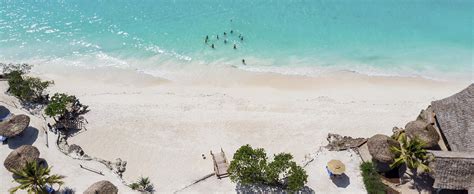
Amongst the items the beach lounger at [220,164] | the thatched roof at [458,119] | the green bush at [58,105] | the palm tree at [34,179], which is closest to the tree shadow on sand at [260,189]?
the beach lounger at [220,164]

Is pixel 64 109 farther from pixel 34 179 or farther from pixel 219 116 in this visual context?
pixel 219 116

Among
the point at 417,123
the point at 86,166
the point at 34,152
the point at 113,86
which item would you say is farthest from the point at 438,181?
the point at 113,86

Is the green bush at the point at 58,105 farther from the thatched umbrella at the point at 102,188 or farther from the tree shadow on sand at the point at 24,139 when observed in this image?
the thatched umbrella at the point at 102,188

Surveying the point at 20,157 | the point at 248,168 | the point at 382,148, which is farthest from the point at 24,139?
the point at 382,148

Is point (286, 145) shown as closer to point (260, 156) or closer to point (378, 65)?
point (260, 156)

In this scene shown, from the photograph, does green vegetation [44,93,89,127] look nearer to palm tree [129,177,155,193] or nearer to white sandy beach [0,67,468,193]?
white sandy beach [0,67,468,193]
